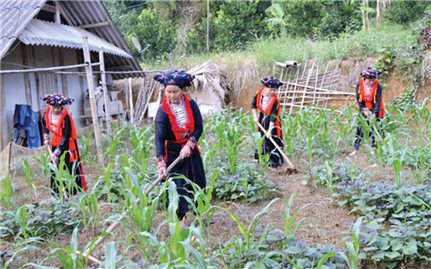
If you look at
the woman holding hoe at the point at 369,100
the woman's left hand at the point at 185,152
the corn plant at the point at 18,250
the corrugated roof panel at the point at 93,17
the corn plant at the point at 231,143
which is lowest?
the corn plant at the point at 18,250

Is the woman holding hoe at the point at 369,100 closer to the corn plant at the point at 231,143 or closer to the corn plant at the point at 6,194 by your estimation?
the corn plant at the point at 231,143

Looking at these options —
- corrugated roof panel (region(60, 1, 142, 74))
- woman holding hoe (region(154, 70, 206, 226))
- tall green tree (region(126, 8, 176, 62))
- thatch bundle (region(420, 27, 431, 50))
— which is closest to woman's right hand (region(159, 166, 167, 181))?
woman holding hoe (region(154, 70, 206, 226))

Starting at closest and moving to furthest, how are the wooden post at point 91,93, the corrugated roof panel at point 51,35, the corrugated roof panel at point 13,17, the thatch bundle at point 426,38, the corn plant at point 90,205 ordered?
the corn plant at point 90,205 → the wooden post at point 91,93 → the corrugated roof panel at point 13,17 → the corrugated roof panel at point 51,35 → the thatch bundle at point 426,38

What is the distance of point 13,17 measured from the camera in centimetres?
656

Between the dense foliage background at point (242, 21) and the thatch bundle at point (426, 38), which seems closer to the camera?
the thatch bundle at point (426, 38)

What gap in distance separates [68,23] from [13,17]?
9.85 feet

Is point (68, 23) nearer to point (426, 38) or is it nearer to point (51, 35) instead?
point (51, 35)

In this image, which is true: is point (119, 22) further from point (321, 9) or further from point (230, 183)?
point (230, 183)

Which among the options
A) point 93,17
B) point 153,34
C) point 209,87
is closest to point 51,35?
point 93,17

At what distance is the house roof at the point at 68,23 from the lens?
6292mm

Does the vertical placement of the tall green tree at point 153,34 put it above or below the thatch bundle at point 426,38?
above

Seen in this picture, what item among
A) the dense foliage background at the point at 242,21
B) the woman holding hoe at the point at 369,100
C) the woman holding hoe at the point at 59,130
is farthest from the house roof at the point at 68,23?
the woman holding hoe at the point at 369,100

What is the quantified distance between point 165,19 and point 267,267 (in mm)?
15634

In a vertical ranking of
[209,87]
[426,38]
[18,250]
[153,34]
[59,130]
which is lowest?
[18,250]
